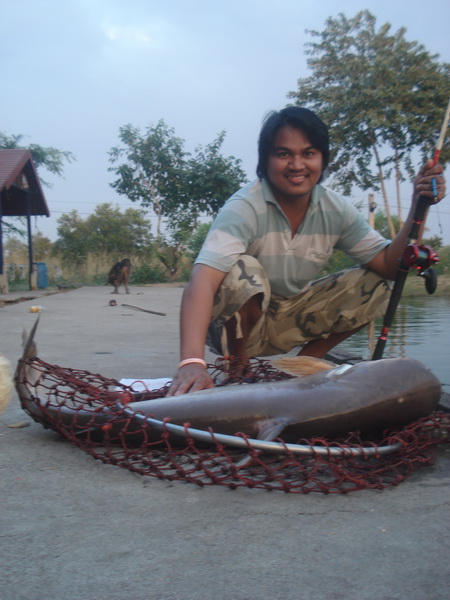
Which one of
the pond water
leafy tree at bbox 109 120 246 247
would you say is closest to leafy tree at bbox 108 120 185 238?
leafy tree at bbox 109 120 246 247

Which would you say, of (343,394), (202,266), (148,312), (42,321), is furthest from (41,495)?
(148,312)

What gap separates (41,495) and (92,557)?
1.30ft

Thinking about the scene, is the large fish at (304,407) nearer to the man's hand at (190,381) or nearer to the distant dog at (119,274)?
the man's hand at (190,381)

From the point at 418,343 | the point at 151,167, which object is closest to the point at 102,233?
the point at 151,167

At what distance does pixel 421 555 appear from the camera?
122 centimetres

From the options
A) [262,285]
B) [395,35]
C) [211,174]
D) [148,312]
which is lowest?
[148,312]

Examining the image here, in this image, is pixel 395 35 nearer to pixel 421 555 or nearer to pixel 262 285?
pixel 262 285

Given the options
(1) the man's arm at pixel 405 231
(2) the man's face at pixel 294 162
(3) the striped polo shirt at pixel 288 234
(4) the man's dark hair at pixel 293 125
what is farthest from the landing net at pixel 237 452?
(4) the man's dark hair at pixel 293 125

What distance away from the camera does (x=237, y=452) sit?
5.95 ft

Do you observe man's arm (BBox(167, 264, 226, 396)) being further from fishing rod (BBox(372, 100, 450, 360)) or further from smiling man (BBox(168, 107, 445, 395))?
fishing rod (BBox(372, 100, 450, 360))

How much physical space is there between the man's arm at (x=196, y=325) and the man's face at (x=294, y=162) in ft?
1.79

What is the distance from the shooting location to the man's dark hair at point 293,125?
2736 mm

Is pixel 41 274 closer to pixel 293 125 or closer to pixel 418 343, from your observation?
pixel 418 343

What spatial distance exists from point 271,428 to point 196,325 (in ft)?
2.38
